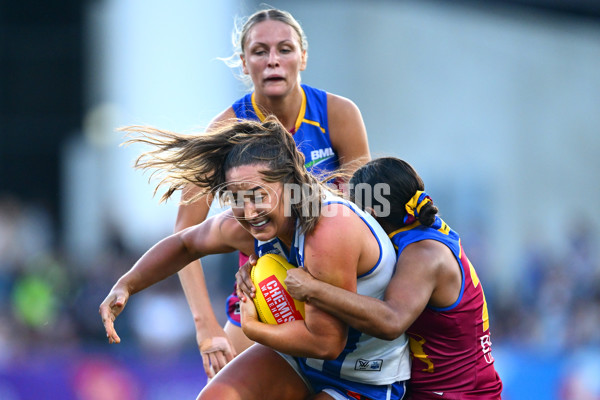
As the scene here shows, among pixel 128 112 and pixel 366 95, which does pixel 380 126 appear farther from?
pixel 128 112

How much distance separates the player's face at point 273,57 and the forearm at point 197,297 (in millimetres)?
1205

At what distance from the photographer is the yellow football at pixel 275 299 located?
404 cm

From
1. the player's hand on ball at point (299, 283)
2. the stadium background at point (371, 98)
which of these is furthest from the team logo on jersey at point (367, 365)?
the stadium background at point (371, 98)

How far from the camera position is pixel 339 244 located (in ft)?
12.4

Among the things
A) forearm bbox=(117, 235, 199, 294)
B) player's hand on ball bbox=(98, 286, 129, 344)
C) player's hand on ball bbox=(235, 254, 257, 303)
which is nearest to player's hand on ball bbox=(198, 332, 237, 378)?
forearm bbox=(117, 235, 199, 294)

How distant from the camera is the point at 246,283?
163 inches

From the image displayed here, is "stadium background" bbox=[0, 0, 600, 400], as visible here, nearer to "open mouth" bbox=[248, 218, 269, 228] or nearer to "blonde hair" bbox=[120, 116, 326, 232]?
"blonde hair" bbox=[120, 116, 326, 232]

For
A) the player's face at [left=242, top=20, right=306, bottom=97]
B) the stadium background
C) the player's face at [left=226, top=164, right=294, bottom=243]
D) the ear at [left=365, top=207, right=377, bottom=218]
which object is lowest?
the stadium background

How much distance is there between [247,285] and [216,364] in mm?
998

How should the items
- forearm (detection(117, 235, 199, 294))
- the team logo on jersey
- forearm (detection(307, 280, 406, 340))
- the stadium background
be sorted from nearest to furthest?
forearm (detection(307, 280, 406, 340)) → the team logo on jersey → forearm (detection(117, 235, 199, 294)) → the stadium background

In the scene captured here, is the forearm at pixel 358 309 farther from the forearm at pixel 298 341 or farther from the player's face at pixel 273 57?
the player's face at pixel 273 57

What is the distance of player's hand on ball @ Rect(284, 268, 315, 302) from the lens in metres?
3.79

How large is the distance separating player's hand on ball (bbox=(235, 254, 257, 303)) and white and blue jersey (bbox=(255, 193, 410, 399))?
0.11m

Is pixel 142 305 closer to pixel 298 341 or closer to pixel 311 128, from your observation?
pixel 311 128
